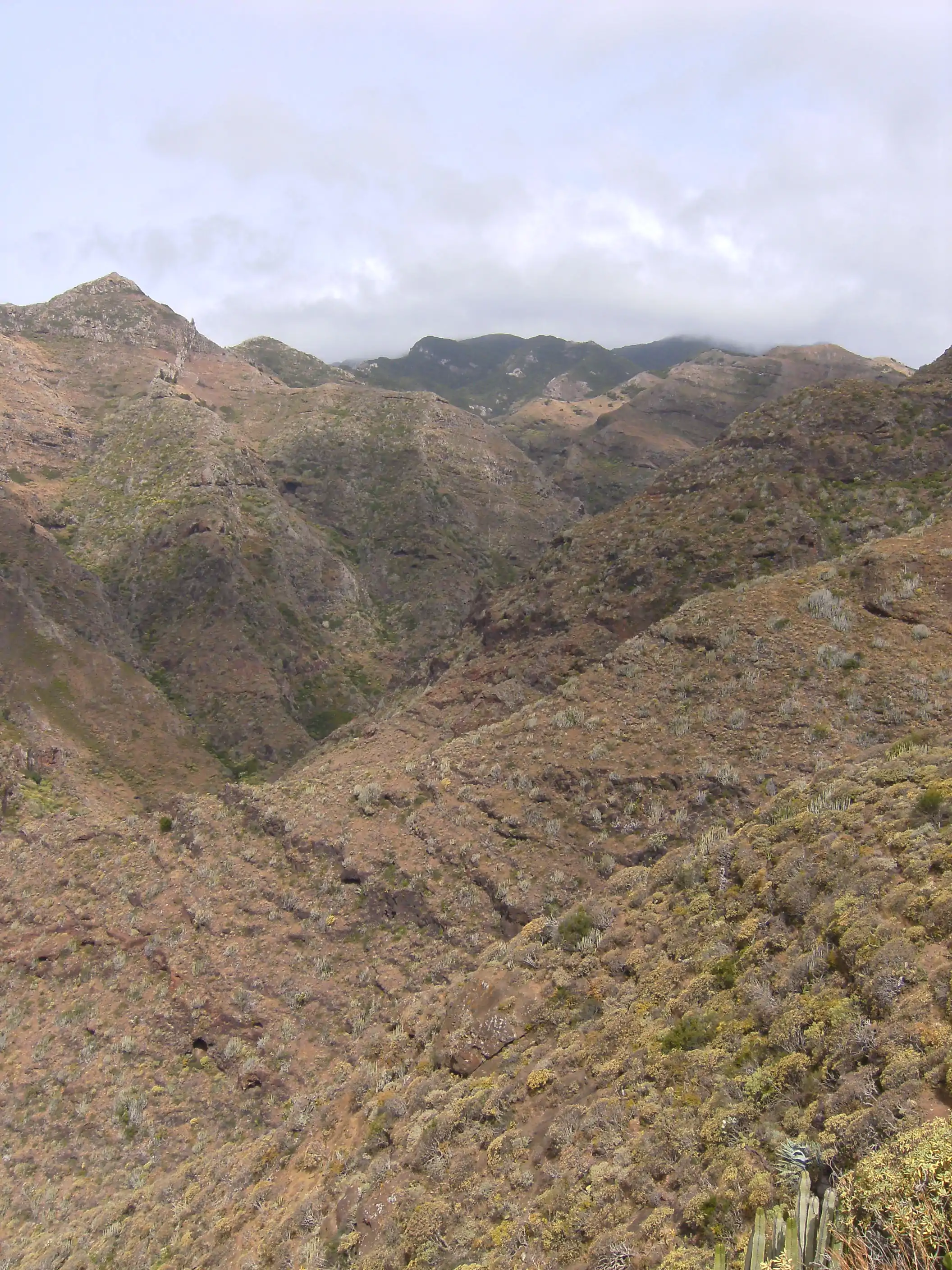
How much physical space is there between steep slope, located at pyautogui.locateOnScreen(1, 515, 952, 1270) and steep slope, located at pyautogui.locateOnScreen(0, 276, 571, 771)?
27.8 meters

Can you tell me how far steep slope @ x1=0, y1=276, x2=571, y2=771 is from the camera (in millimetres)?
61094

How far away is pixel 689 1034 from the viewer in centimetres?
988

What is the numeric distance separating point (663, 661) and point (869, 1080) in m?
17.9

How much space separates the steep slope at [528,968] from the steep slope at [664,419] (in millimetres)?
81832

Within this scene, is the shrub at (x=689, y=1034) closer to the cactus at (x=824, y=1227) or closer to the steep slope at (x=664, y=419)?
the cactus at (x=824, y=1227)

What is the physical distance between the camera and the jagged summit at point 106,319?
319ft

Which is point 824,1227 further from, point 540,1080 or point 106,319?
point 106,319

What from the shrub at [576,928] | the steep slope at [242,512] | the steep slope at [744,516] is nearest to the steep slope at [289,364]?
the steep slope at [242,512]

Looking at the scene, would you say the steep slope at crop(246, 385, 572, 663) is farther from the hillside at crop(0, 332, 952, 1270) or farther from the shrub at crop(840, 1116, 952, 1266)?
the shrub at crop(840, 1116, 952, 1266)

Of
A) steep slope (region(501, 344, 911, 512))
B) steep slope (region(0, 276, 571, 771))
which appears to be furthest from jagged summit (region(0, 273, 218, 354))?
steep slope (region(501, 344, 911, 512))

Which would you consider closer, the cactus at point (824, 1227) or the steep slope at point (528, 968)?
the cactus at point (824, 1227)

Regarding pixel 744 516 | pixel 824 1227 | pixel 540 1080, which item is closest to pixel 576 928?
pixel 540 1080

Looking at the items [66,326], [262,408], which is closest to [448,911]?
[262,408]

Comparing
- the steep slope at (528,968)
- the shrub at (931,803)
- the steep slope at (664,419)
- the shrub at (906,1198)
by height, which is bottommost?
the steep slope at (528,968)
